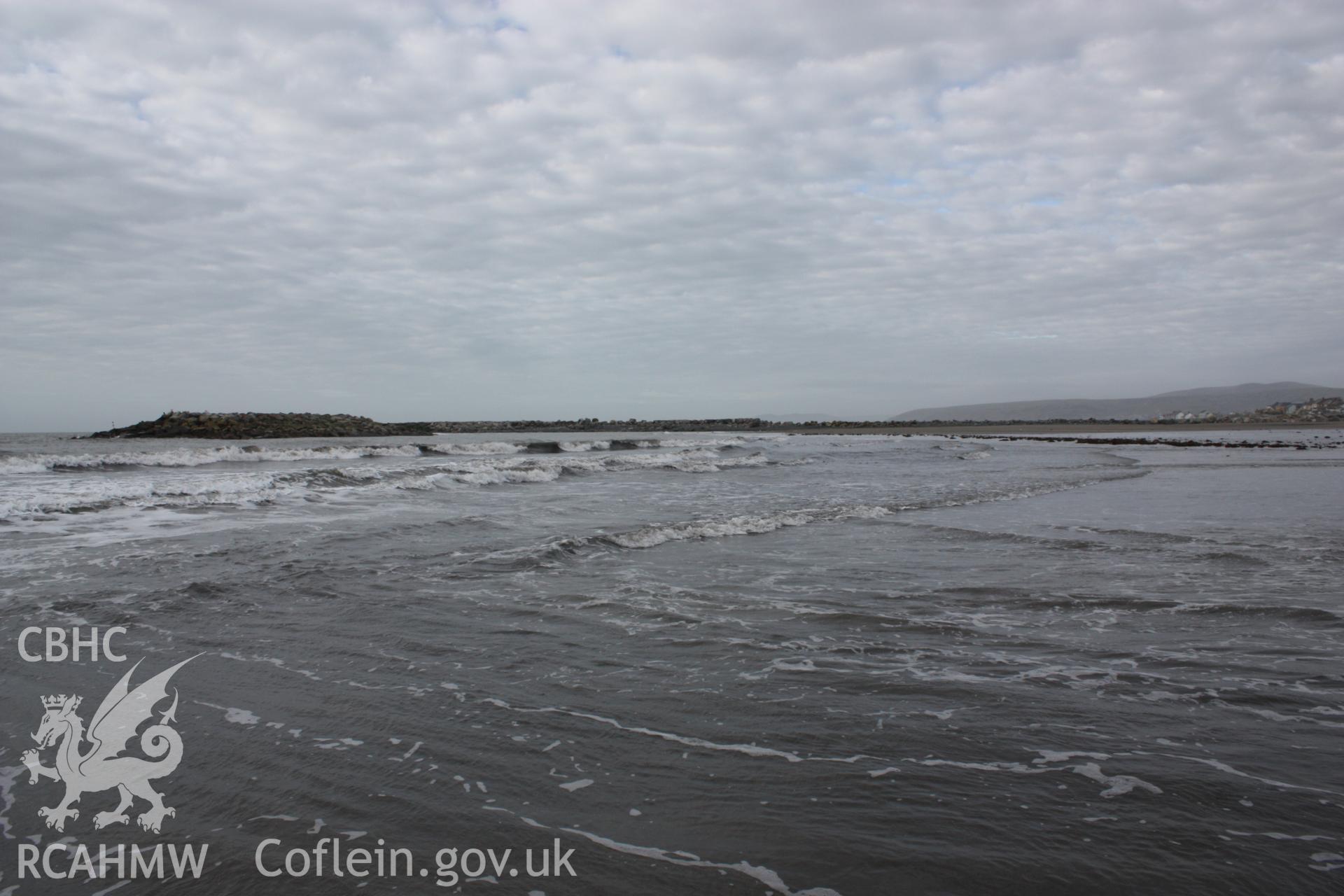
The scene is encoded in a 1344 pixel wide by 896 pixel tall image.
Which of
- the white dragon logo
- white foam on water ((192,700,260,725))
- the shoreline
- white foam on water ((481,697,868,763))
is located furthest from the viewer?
the shoreline

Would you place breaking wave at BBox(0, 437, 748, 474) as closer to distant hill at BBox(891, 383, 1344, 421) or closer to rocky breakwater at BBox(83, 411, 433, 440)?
rocky breakwater at BBox(83, 411, 433, 440)

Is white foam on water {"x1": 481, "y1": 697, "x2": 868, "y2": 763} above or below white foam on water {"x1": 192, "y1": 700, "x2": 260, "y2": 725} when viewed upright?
below

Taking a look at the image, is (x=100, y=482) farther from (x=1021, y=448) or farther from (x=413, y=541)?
(x=1021, y=448)

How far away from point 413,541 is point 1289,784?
952 centimetres

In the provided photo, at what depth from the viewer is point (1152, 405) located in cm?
16650

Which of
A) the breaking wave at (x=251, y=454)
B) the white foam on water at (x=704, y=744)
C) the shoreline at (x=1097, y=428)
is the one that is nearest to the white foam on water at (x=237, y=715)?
the white foam on water at (x=704, y=744)

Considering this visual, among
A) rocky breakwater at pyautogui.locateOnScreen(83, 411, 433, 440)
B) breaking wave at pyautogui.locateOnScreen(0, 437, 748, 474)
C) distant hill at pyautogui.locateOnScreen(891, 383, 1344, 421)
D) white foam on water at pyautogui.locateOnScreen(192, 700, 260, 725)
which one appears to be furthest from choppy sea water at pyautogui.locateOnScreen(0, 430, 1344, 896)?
distant hill at pyautogui.locateOnScreen(891, 383, 1344, 421)

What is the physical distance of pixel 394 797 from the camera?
327cm

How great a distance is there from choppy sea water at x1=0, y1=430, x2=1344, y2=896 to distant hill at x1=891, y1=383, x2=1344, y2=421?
136 m

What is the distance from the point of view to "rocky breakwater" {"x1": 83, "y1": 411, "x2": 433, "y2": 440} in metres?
49.7

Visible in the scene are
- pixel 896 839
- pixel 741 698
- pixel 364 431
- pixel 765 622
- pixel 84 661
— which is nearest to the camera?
pixel 896 839

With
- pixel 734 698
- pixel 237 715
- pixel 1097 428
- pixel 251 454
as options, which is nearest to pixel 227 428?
pixel 251 454

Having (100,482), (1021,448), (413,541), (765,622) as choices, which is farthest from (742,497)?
(1021,448)

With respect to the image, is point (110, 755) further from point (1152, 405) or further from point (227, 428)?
point (1152, 405)
